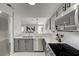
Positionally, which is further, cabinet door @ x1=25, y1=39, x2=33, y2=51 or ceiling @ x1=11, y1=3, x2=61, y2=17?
cabinet door @ x1=25, y1=39, x2=33, y2=51

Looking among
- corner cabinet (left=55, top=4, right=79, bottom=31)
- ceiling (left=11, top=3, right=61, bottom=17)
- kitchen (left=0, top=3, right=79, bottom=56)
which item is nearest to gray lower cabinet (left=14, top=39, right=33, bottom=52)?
kitchen (left=0, top=3, right=79, bottom=56)

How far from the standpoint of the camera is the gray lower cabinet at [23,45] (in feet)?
13.5

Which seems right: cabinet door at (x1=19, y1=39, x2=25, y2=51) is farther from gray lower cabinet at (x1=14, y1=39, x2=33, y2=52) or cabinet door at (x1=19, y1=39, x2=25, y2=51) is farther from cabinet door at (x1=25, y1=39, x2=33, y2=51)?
cabinet door at (x1=25, y1=39, x2=33, y2=51)

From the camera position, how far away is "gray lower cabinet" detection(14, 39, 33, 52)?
412cm

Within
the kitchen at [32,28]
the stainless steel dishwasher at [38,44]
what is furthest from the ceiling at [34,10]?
the stainless steel dishwasher at [38,44]

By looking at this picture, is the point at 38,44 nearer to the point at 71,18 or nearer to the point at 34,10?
the point at 34,10

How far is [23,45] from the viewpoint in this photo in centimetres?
417

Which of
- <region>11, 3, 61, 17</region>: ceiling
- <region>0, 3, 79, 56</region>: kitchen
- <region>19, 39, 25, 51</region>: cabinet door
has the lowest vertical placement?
<region>19, 39, 25, 51</region>: cabinet door

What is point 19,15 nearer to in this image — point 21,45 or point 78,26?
point 21,45

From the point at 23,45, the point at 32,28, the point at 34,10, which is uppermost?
the point at 34,10

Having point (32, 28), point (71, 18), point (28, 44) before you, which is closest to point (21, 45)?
point (28, 44)

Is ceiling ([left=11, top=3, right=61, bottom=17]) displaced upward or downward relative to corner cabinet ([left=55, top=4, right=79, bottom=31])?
upward

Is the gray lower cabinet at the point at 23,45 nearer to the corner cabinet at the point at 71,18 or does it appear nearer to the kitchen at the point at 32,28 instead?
the kitchen at the point at 32,28

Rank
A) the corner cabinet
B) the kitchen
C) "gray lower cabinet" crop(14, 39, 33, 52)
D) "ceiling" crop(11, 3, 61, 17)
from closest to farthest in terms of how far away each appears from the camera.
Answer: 1. the corner cabinet
2. the kitchen
3. "ceiling" crop(11, 3, 61, 17)
4. "gray lower cabinet" crop(14, 39, 33, 52)
